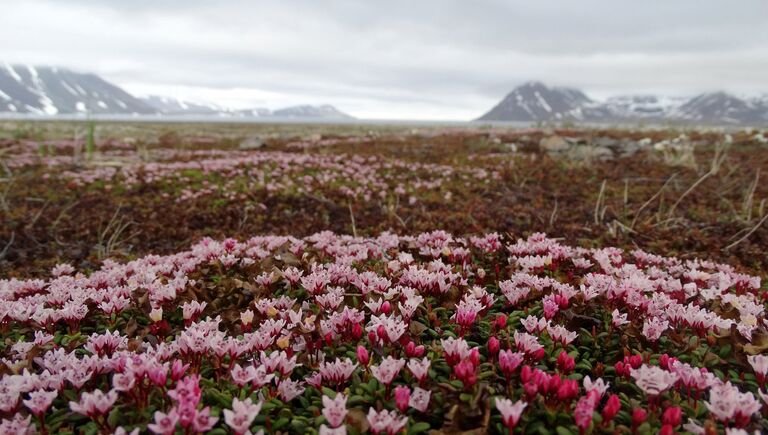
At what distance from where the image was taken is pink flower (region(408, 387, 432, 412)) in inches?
97.7

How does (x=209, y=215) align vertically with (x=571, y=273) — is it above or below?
below

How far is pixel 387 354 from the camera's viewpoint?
3.06 m

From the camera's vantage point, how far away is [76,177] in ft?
47.2

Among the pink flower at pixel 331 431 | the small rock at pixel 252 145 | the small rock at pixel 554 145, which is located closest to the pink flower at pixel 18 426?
the pink flower at pixel 331 431

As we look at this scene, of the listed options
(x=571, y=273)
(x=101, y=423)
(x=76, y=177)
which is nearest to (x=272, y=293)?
(x=101, y=423)

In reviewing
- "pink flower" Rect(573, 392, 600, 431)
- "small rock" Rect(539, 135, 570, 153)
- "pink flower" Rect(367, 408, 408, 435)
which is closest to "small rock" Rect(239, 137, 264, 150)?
"small rock" Rect(539, 135, 570, 153)

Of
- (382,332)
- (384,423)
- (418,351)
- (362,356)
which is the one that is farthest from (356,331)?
(384,423)

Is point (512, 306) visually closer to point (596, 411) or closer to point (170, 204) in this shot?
point (596, 411)

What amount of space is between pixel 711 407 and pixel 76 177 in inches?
648

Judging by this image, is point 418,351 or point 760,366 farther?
point 418,351

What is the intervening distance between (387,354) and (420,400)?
1.86 ft

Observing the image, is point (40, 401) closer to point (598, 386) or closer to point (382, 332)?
point (382, 332)

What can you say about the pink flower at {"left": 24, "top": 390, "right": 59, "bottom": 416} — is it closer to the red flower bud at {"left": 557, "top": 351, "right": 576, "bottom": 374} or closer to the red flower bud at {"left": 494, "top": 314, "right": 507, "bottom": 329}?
the red flower bud at {"left": 494, "top": 314, "right": 507, "bottom": 329}

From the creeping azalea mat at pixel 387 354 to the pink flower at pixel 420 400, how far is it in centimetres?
1
